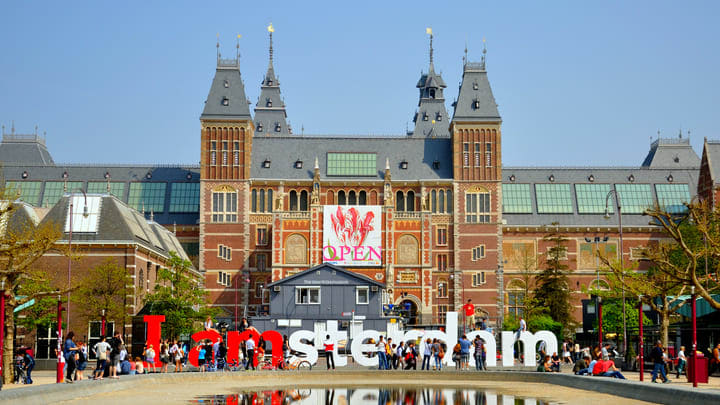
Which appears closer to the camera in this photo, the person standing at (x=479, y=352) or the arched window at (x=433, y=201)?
the person standing at (x=479, y=352)

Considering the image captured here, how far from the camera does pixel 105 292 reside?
5766 centimetres

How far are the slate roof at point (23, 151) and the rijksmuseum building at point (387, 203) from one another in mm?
450

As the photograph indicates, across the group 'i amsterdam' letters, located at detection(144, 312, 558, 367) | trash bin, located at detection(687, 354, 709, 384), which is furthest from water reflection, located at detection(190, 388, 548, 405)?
'i amsterdam' letters, located at detection(144, 312, 558, 367)

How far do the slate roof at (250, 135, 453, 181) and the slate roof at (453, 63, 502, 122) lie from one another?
Result: 422 centimetres

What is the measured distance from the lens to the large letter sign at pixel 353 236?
87.4 meters

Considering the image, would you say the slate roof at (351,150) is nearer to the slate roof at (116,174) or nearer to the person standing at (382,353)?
the slate roof at (116,174)

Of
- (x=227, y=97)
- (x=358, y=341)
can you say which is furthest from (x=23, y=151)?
(x=358, y=341)

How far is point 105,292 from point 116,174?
42670 mm

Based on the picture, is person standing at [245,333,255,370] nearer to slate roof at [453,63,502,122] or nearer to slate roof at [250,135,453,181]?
slate roof at [250,135,453,181]

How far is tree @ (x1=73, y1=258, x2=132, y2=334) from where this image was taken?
2234 inches

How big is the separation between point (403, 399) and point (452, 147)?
219 ft

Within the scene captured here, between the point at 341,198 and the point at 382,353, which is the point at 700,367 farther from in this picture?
the point at 341,198

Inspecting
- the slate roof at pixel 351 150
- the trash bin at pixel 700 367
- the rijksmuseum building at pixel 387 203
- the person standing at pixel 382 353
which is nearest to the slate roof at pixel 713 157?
the rijksmuseum building at pixel 387 203

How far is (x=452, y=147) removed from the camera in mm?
93312
